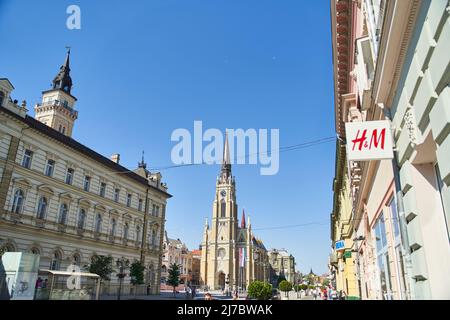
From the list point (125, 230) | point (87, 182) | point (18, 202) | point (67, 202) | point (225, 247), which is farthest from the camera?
point (225, 247)

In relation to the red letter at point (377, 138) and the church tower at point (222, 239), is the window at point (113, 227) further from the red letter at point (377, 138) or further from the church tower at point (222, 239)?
the church tower at point (222, 239)

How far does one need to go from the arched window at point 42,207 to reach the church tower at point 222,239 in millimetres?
84475

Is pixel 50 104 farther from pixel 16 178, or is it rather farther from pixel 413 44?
pixel 413 44

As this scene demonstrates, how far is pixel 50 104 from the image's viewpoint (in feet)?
190

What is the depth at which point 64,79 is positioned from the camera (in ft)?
196

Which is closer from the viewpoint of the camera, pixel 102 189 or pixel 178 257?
pixel 102 189

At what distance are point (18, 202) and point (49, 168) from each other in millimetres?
4155

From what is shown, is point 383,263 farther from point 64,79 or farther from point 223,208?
point 223,208

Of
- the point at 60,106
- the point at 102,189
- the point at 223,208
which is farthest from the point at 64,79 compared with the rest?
the point at 223,208

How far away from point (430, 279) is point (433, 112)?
2417 millimetres

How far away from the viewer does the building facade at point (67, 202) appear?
85.1 ft

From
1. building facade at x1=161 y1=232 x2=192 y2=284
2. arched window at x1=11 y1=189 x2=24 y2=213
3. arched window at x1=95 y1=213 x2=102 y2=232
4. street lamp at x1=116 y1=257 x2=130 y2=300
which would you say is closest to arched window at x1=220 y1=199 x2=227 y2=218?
building facade at x1=161 y1=232 x2=192 y2=284

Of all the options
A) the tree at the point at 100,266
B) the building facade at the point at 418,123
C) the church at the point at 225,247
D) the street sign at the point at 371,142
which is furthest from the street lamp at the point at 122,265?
the church at the point at 225,247
